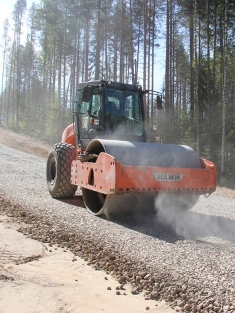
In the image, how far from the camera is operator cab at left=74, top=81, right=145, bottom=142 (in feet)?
24.0

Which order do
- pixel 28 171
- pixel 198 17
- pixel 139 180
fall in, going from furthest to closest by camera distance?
pixel 198 17, pixel 28 171, pixel 139 180

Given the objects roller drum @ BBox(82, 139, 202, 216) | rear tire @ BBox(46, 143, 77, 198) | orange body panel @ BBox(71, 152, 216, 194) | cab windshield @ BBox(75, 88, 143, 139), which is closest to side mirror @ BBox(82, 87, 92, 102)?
cab windshield @ BBox(75, 88, 143, 139)

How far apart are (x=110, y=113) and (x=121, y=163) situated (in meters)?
1.95

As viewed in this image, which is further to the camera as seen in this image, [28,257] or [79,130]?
[79,130]

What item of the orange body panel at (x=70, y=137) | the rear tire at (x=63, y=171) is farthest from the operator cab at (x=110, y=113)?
the orange body panel at (x=70, y=137)

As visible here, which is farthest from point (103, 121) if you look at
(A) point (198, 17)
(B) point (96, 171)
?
(A) point (198, 17)

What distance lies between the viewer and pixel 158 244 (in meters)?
4.72

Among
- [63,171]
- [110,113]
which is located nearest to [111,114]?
[110,113]

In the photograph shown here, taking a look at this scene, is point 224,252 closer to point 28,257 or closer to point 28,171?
point 28,257

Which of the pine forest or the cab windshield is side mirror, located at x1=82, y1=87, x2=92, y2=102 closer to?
the cab windshield

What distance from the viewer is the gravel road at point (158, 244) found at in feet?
11.2

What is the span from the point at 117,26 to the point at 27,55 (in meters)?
23.7

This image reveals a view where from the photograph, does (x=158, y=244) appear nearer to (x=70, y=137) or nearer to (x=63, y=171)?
(x=63, y=171)

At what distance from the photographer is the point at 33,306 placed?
131 inches
